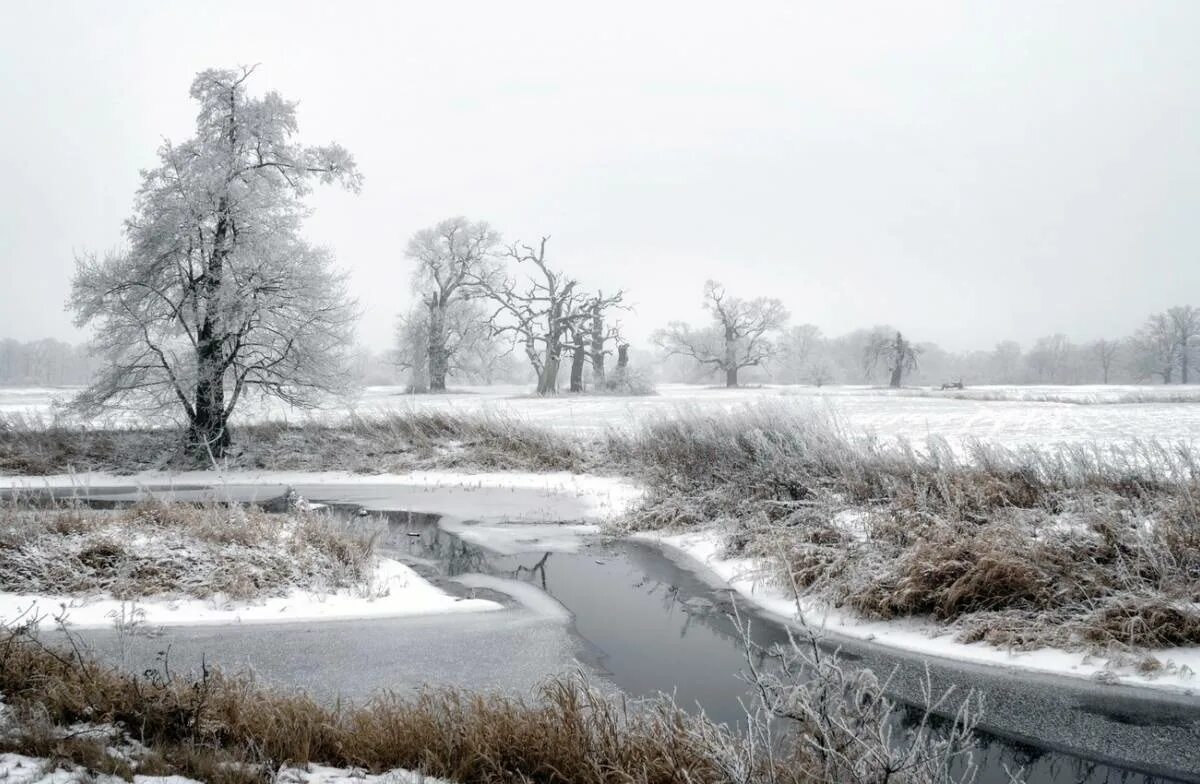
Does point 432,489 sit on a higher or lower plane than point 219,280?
lower

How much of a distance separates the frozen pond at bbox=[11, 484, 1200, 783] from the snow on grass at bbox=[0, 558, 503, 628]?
0.28 m

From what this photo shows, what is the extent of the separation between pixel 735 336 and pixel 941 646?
5160 cm

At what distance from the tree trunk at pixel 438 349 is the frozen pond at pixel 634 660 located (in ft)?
117

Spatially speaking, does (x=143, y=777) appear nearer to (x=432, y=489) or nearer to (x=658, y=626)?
(x=658, y=626)

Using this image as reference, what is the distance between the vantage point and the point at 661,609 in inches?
319

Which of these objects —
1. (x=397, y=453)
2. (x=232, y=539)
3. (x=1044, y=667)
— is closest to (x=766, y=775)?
(x=1044, y=667)

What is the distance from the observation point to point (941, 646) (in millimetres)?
6684

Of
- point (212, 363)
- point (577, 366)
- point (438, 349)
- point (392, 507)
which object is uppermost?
point (438, 349)

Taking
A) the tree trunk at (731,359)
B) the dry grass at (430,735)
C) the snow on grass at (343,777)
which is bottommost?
the snow on grass at (343,777)

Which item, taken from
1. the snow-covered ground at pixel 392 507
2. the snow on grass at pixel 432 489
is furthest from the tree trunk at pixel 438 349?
the snow-covered ground at pixel 392 507

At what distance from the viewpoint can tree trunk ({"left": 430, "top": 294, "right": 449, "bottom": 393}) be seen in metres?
44.3

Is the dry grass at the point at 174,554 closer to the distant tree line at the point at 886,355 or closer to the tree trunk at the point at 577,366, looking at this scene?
the tree trunk at the point at 577,366

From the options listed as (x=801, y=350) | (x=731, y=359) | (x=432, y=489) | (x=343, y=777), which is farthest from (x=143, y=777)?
(x=801, y=350)

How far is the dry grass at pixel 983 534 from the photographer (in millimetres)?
6531
